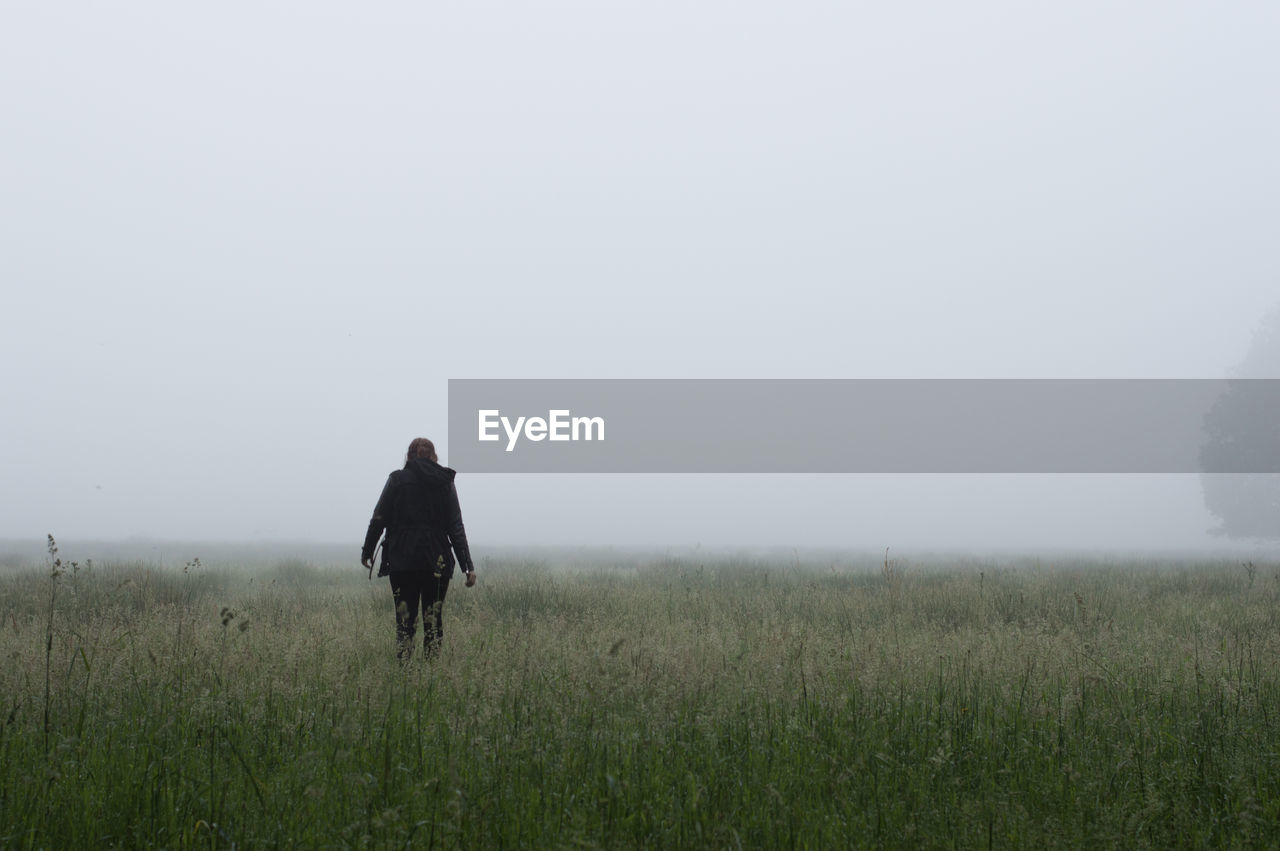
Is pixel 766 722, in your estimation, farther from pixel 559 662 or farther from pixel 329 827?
pixel 329 827

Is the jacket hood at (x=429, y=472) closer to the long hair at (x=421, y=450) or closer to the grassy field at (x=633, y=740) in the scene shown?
the long hair at (x=421, y=450)

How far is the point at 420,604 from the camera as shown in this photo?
7.24 meters

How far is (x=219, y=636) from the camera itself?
706 centimetres

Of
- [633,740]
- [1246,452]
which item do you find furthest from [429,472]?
[1246,452]

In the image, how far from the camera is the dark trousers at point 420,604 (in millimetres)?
6723

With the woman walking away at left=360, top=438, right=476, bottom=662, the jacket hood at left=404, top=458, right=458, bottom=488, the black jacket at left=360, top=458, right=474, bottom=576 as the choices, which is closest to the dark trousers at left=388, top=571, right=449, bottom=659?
the woman walking away at left=360, top=438, right=476, bottom=662

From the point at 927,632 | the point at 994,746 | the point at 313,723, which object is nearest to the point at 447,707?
the point at 313,723

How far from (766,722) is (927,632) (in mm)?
4889

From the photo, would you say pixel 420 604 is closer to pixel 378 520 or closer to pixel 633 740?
pixel 378 520

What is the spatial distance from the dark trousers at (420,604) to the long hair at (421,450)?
1140mm

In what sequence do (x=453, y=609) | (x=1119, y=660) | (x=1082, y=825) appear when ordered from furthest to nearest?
(x=453, y=609) < (x=1119, y=660) < (x=1082, y=825)

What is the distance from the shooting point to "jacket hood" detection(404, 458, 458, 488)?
710 centimetres

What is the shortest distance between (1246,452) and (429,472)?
42688mm

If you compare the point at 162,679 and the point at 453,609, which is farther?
the point at 453,609
